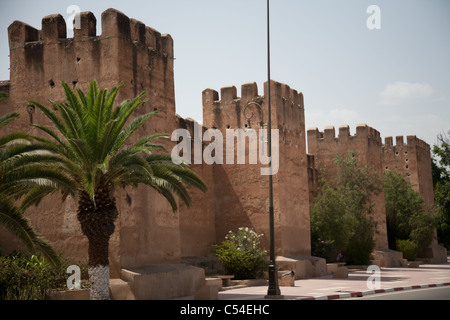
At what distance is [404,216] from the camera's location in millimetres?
37844

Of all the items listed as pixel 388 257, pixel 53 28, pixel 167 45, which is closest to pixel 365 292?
pixel 167 45

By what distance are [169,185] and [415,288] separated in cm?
887

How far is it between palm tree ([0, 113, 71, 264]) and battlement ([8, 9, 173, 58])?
462 centimetres

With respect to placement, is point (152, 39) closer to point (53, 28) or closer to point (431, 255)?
point (53, 28)

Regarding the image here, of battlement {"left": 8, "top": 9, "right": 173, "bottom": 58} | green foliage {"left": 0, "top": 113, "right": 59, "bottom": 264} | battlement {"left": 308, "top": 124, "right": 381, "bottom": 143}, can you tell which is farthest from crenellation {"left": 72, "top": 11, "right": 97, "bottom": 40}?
battlement {"left": 308, "top": 124, "right": 381, "bottom": 143}

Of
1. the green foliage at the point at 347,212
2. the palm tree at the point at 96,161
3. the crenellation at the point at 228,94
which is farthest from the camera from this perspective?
the green foliage at the point at 347,212

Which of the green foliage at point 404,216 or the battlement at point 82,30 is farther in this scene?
Answer: the green foliage at point 404,216

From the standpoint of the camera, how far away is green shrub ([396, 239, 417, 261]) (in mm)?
36781

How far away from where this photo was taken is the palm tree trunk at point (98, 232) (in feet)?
46.7

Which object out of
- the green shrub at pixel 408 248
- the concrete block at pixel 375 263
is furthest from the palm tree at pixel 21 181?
the green shrub at pixel 408 248

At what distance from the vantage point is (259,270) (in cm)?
2250

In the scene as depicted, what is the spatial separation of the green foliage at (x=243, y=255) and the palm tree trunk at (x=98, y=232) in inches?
317

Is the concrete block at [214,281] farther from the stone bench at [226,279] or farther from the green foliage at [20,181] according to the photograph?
the green foliage at [20,181]
